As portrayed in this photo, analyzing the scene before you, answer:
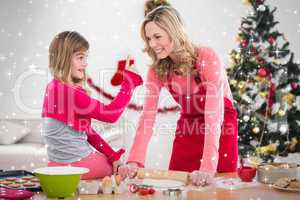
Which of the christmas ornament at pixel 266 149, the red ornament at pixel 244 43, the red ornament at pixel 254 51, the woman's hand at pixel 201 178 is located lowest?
the christmas ornament at pixel 266 149

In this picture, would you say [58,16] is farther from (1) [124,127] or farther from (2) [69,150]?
(2) [69,150]

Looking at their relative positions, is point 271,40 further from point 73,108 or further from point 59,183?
point 59,183

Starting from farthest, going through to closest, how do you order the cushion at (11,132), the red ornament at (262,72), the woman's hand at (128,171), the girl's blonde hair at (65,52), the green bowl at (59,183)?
the cushion at (11,132), the red ornament at (262,72), the girl's blonde hair at (65,52), the woman's hand at (128,171), the green bowl at (59,183)

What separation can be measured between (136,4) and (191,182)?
3996 millimetres

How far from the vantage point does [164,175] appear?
1841 mm

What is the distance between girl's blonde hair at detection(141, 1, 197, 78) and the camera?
6.97 ft

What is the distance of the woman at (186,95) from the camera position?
2055mm

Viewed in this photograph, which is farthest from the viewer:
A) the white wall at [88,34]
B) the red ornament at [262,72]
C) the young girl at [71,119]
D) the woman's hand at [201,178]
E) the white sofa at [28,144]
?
the white wall at [88,34]

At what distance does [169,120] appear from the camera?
17.8 ft

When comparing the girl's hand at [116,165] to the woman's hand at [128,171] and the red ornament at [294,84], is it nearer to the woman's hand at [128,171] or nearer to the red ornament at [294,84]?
the woman's hand at [128,171]

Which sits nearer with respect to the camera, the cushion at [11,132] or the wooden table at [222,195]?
the wooden table at [222,195]

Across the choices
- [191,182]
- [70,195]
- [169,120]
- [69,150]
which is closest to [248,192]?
[191,182]

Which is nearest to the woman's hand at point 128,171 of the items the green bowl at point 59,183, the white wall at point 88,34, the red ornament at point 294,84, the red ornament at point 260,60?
the green bowl at point 59,183

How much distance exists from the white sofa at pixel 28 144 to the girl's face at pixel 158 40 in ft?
8.38
